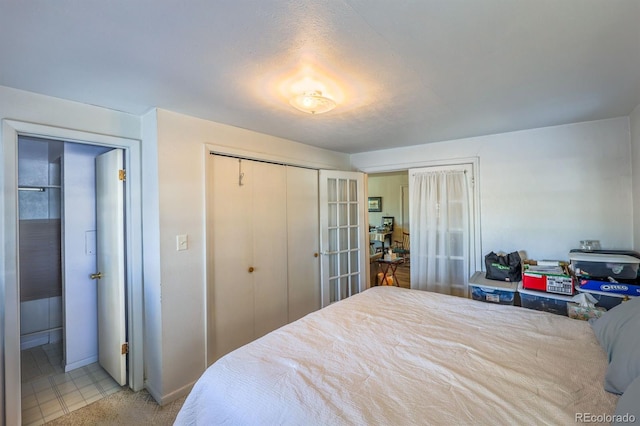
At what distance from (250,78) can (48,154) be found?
2.87 meters

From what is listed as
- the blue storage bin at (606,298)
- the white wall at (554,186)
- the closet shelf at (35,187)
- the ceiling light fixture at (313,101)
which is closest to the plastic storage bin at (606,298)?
the blue storage bin at (606,298)

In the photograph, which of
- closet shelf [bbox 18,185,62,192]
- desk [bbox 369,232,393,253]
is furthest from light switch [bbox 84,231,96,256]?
desk [bbox 369,232,393,253]

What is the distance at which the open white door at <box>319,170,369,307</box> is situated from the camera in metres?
3.64

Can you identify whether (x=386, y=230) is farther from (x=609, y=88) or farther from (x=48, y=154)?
(x=48, y=154)

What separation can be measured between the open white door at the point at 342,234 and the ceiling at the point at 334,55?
4.90 feet

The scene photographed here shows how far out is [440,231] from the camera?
3.44m

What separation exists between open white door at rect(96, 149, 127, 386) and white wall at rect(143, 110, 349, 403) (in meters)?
0.26

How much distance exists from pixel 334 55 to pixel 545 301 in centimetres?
262

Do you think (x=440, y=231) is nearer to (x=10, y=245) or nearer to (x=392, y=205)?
(x=10, y=245)

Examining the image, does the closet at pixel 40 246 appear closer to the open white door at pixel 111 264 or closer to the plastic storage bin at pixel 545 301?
the open white door at pixel 111 264

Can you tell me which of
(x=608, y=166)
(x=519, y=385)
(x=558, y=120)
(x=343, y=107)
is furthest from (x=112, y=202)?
(x=608, y=166)

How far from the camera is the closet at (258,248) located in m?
2.61

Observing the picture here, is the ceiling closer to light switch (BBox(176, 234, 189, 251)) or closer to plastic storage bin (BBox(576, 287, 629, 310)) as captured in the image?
light switch (BBox(176, 234, 189, 251))

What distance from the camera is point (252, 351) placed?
1.52 meters
